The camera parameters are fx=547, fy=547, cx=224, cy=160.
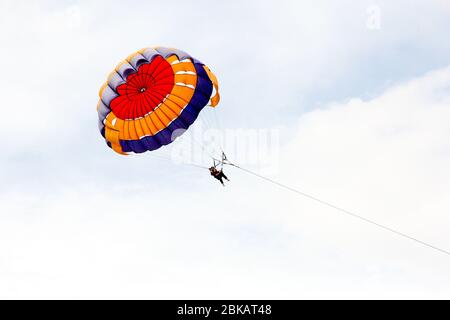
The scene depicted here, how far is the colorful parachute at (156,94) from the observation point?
28.1 metres

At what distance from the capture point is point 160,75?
2828cm

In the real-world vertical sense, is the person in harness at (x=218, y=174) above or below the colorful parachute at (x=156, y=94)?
below

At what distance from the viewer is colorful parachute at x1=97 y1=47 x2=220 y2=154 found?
2809 centimetres

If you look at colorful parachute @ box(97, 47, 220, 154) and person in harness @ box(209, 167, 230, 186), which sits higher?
colorful parachute @ box(97, 47, 220, 154)

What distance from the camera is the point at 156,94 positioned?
1112 inches

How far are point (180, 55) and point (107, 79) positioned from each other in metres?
4.04

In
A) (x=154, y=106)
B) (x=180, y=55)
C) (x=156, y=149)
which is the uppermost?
(x=180, y=55)

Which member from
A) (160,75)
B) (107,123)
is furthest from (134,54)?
(107,123)

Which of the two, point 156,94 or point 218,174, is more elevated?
point 156,94
